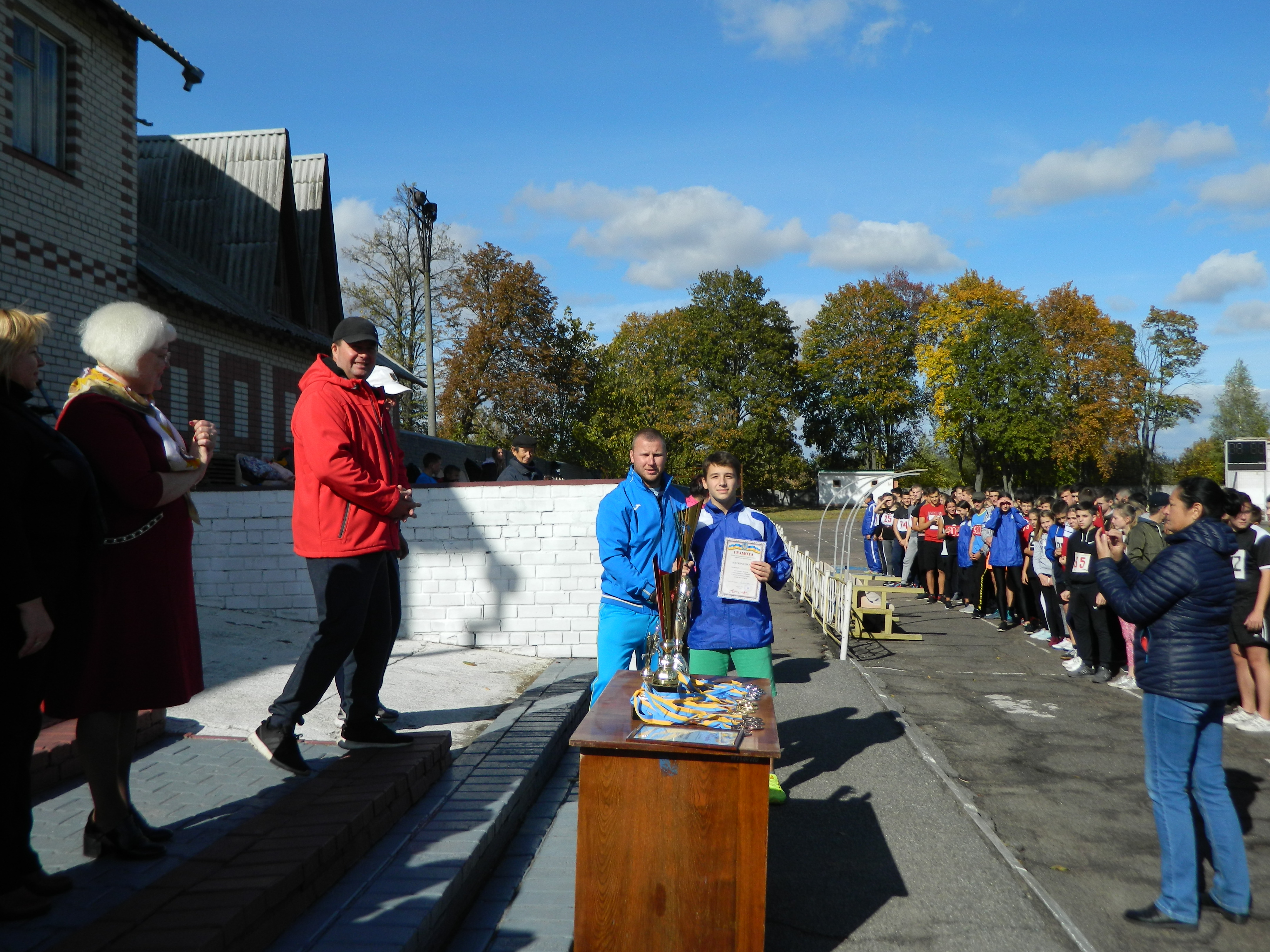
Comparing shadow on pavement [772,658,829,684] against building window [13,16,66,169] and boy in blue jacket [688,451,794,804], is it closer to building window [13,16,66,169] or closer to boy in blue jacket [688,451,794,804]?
boy in blue jacket [688,451,794,804]

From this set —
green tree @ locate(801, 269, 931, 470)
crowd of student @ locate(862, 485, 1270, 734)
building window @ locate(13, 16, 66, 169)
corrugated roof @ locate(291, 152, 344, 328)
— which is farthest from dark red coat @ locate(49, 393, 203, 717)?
green tree @ locate(801, 269, 931, 470)

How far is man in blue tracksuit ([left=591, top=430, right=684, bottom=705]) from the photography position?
17.3ft

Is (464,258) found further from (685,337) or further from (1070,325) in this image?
(1070,325)

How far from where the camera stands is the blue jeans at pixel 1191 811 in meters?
4.11

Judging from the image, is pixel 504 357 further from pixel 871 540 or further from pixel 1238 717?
pixel 1238 717

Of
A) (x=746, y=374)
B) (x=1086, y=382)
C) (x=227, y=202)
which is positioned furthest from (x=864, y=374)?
(x=227, y=202)

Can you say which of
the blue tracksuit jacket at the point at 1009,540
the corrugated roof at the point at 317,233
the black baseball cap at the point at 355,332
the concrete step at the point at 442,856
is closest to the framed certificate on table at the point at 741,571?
the concrete step at the point at 442,856

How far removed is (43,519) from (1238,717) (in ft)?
27.3

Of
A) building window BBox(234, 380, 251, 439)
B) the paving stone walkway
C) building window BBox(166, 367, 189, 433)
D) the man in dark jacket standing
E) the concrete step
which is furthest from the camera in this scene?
building window BBox(234, 380, 251, 439)

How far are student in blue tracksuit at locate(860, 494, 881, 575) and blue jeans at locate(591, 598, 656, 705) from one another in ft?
48.1

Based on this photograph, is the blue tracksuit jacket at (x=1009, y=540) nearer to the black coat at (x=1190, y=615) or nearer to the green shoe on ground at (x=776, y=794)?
the green shoe on ground at (x=776, y=794)

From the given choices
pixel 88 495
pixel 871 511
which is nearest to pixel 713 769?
pixel 88 495

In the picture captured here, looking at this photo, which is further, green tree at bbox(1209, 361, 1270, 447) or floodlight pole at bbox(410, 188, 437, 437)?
green tree at bbox(1209, 361, 1270, 447)

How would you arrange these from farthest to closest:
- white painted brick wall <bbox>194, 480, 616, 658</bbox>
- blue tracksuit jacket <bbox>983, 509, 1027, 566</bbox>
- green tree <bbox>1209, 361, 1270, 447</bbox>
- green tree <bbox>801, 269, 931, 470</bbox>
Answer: green tree <bbox>1209, 361, 1270, 447</bbox>, green tree <bbox>801, 269, 931, 470</bbox>, blue tracksuit jacket <bbox>983, 509, 1027, 566</bbox>, white painted brick wall <bbox>194, 480, 616, 658</bbox>
